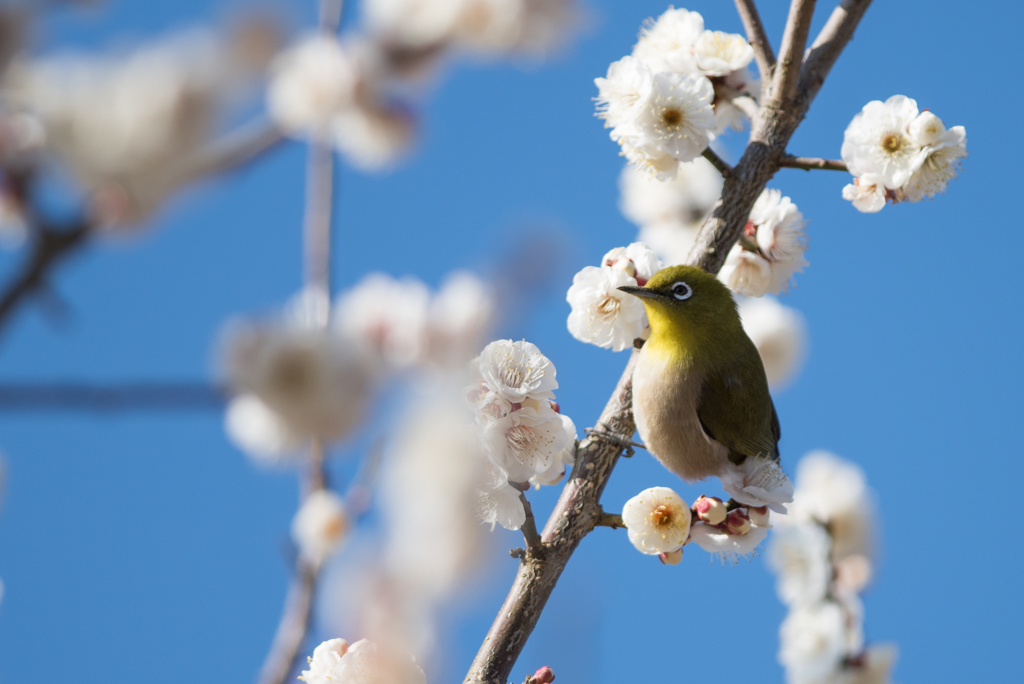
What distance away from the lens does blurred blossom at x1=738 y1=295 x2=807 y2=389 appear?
10.3 feet

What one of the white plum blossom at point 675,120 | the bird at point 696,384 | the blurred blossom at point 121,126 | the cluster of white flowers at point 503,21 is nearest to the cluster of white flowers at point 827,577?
the bird at point 696,384

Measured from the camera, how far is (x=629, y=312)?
1.95 m

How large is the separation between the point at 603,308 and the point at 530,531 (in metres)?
0.62

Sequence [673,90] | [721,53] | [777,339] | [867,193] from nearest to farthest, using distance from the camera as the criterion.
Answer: [673,90]
[867,193]
[721,53]
[777,339]

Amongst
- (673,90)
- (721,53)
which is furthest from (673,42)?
(673,90)

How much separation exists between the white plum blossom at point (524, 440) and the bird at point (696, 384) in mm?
361

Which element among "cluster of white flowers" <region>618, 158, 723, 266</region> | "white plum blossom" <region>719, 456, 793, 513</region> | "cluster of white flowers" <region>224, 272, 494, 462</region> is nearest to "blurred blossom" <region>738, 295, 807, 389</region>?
"cluster of white flowers" <region>618, 158, 723, 266</region>

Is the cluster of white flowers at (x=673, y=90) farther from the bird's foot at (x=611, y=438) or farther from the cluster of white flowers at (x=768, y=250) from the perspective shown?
the bird's foot at (x=611, y=438)

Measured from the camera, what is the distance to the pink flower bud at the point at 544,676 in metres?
1.51

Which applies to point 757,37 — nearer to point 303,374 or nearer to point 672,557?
point 672,557

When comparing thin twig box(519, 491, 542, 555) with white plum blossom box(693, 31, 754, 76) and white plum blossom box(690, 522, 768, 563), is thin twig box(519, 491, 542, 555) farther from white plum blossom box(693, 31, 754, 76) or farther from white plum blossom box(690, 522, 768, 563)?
white plum blossom box(693, 31, 754, 76)

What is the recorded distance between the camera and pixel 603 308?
76.4 inches

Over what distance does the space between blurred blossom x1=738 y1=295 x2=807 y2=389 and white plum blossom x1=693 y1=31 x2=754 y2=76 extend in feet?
3.77

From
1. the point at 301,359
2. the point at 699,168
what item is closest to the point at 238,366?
the point at 301,359
